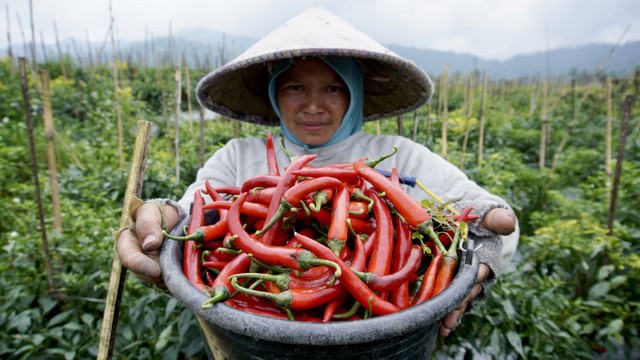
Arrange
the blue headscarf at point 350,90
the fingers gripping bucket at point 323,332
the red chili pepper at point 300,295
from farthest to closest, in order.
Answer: the blue headscarf at point 350,90, the red chili pepper at point 300,295, the fingers gripping bucket at point 323,332

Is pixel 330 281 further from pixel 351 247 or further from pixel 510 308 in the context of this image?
pixel 510 308

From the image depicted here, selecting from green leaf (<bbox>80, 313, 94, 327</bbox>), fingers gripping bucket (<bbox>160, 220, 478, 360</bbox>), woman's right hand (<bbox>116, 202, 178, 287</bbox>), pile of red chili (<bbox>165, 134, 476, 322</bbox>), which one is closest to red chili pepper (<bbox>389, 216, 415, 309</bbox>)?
pile of red chili (<bbox>165, 134, 476, 322</bbox>)

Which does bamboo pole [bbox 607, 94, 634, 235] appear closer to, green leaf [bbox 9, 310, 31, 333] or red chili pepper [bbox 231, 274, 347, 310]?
red chili pepper [bbox 231, 274, 347, 310]

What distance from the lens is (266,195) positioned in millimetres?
1251

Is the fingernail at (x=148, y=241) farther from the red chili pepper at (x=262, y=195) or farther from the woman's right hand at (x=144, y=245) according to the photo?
the red chili pepper at (x=262, y=195)

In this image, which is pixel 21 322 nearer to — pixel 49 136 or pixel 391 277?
pixel 49 136

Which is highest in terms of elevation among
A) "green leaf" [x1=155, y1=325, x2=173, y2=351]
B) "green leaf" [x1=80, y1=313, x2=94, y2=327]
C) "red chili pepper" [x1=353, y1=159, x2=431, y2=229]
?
"red chili pepper" [x1=353, y1=159, x2=431, y2=229]

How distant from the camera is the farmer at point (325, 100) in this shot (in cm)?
173

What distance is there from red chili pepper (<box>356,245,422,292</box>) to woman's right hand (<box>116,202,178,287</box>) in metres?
0.67

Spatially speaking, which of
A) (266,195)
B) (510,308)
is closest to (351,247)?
(266,195)

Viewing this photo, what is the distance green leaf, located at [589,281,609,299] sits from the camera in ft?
8.96

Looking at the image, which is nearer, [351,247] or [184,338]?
[351,247]

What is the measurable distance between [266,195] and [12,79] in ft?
44.2

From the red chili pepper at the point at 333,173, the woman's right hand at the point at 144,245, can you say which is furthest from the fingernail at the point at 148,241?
the red chili pepper at the point at 333,173
